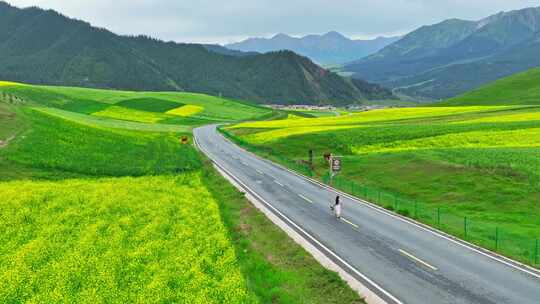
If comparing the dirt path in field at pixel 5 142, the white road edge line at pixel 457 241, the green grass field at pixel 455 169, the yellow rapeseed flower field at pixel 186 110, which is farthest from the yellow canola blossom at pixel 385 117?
the dirt path in field at pixel 5 142

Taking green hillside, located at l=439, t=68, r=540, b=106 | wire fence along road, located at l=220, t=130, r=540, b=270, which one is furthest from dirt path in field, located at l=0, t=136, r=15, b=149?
green hillside, located at l=439, t=68, r=540, b=106

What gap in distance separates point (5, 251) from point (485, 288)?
2286 cm

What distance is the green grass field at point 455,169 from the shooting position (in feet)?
108

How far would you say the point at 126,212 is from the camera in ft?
102

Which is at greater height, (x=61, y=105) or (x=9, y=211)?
(x=61, y=105)

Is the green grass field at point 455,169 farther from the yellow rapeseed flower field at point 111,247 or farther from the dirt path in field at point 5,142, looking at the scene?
the dirt path in field at point 5,142

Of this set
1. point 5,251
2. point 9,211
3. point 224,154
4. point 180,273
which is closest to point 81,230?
point 5,251

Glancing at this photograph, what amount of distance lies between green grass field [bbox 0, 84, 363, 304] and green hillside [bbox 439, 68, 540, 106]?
104 metres

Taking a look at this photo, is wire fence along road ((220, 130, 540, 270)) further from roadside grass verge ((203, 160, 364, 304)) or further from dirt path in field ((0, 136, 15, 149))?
dirt path in field ((0, 136, 15, 149))

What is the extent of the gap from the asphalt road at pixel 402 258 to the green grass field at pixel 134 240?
2.13 meters

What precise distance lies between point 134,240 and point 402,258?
14537 mm

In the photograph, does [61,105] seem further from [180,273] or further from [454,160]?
[180,273]

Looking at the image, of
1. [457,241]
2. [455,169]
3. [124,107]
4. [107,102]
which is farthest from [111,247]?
[107,102]

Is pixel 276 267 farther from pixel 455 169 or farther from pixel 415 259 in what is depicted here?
pixel 455 169
